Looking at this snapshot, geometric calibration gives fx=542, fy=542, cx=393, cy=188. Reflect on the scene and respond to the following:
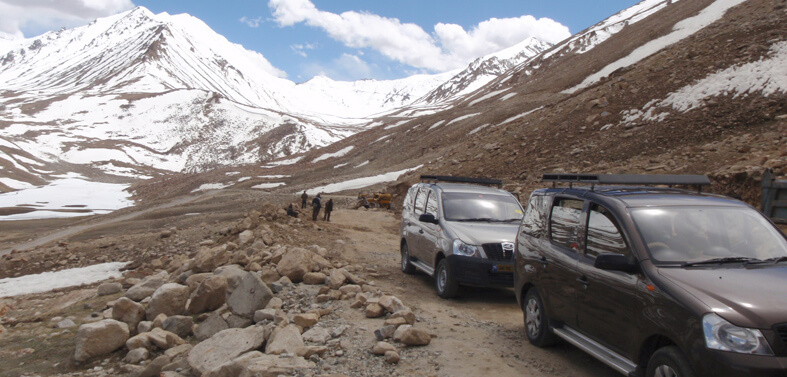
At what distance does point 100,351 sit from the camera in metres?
8.28

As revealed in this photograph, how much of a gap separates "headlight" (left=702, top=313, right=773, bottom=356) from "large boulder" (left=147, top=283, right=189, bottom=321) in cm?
814

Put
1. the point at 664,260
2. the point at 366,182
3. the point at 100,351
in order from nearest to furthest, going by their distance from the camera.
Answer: the point at 664,260 → the point at 100,351 → the point at 366,182

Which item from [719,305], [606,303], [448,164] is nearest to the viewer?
[719,305]

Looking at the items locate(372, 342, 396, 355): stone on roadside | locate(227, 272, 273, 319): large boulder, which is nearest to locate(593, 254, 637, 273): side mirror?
locate(372, 342, 396, 355): stone on roadside

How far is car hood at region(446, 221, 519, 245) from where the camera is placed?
877 centimetres

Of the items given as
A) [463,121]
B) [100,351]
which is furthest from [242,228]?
[463,121]

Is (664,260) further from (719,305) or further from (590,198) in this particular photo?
(590,198)

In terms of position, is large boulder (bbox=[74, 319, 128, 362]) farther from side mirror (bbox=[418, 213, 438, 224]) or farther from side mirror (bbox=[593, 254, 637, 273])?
side mirror (bbox=[593, 254, 637, 273])

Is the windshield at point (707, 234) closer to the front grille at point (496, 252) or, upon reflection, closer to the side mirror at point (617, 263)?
the side mirror at point (617, 263)

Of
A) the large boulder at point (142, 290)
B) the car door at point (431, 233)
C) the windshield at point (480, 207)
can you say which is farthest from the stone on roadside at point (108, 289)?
the windshield at point (480, 207)

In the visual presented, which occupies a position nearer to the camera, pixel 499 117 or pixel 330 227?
pixel 330 227

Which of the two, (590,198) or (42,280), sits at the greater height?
(590,198)

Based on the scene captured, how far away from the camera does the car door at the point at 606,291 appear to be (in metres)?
4.66

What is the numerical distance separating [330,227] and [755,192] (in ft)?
41.9
